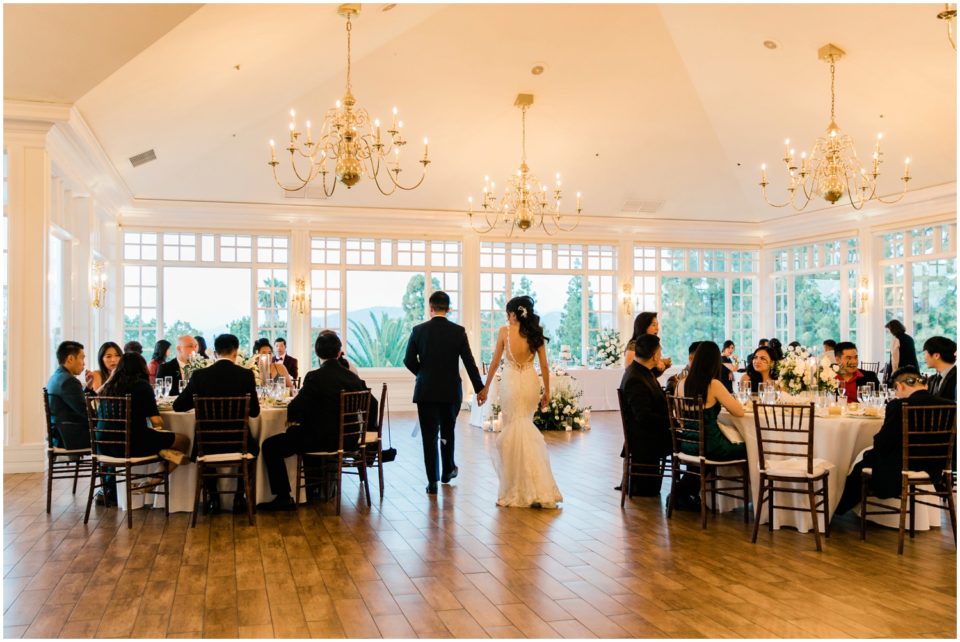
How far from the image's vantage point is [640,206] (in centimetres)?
1483

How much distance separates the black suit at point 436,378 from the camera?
6891 millimetres

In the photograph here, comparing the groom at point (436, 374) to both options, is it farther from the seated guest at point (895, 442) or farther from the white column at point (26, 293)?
the white column at point (26, 293)

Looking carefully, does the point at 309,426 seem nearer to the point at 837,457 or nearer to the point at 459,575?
the point at 459,575

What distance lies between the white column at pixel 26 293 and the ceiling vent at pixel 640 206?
973 cm

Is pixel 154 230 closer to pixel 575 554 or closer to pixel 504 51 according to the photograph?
pixel 504 51

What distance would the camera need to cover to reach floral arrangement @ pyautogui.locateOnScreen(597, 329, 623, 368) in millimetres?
14375

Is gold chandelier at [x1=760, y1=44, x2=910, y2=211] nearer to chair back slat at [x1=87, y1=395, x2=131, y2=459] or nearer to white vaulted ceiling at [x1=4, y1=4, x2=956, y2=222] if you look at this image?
white vaulted ceiling at [x1=4, y1=4, x2=956, y2=222]

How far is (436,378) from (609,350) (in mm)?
7948

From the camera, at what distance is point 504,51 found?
10.5 m

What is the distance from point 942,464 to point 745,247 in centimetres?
1148

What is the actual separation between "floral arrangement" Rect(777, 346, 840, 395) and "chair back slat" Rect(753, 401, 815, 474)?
30 centimetres

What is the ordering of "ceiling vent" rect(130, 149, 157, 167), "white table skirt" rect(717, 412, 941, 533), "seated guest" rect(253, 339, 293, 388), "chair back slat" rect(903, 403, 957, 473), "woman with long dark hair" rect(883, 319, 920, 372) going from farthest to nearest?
"ceiling vent" rect(130, 149, 157, 167)
"woman with long dark hair" rect(883, 319, 920, 372)
"seated guest" rect(253, 339, 293, 388)
"white table skirt" rect(717, 412, 941, 533)
"chair back slat" rect(903, 403, 957, 473)

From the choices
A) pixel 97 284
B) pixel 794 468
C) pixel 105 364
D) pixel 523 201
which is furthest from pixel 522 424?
pixel 97 284

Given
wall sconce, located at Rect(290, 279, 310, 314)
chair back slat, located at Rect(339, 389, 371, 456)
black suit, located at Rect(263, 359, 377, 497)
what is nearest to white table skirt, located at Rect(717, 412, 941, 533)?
chair back slat, located at Rect(339, 389, 371, 456)
